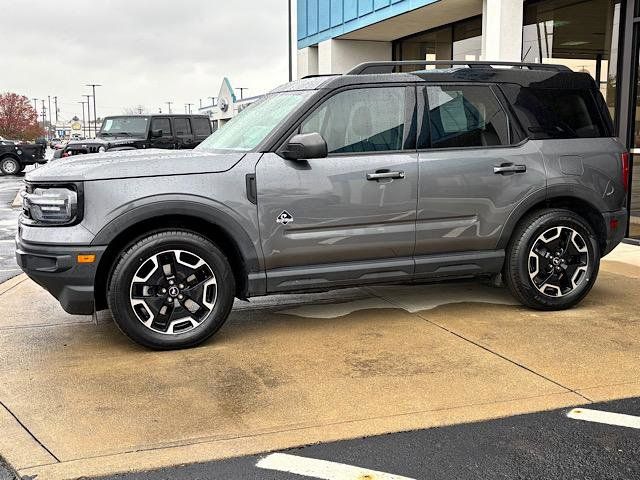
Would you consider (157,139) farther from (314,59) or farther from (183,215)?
(183,215)

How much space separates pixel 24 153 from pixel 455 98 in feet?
85.4

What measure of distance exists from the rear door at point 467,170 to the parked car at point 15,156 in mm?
25891

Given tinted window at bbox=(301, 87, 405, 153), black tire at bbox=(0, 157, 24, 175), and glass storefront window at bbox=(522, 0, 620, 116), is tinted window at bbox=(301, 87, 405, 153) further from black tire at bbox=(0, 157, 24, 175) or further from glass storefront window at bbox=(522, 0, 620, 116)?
black tire at bbox=(0, 157, 24, 175)

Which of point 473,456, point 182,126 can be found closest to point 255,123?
point 473,456

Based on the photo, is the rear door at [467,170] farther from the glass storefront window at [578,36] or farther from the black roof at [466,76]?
the glass storefront window at [578,36]

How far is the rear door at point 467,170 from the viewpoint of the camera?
543 cm

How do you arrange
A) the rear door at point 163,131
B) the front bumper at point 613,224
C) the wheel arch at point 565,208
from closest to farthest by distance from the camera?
the wheel arch at point 565,208
the front bumper at point 613,224
the rear door at point 163,131

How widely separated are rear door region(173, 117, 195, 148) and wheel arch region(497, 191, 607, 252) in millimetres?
15706

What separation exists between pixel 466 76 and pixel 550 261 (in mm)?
1645

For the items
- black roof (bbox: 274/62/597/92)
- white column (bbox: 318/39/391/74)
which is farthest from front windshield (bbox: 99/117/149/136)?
black roof (bbox: 274/62/597/92)

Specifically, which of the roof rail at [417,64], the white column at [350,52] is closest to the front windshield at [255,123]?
the roof rail at [417,64]

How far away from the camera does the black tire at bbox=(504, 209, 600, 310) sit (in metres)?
5.71

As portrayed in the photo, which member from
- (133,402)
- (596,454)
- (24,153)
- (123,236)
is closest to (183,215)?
(123,236)

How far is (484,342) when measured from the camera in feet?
16.8
